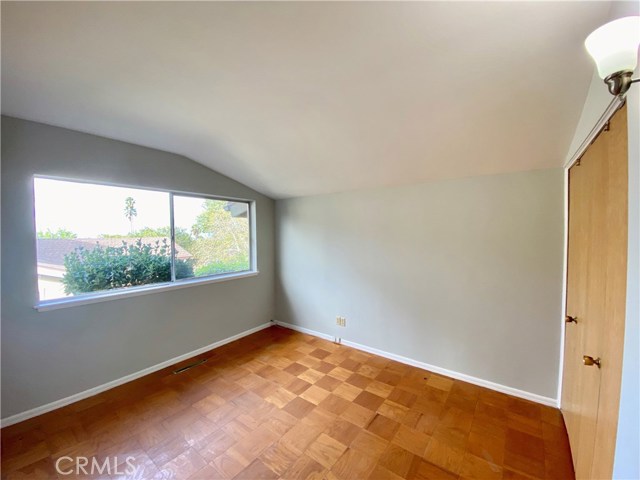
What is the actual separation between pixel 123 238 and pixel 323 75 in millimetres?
2425

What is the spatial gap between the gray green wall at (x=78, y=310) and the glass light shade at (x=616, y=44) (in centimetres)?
321

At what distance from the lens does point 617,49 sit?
0.73m

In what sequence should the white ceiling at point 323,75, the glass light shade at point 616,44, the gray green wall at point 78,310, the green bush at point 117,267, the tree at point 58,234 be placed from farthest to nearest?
the green bush at point 117,267, the tree at point 58,234, the gray green wall at point 78,310, the white ceiling at point 323,75, the glass light shade at point 616,44

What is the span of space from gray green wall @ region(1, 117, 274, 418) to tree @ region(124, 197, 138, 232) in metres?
0.20

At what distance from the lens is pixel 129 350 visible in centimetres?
248

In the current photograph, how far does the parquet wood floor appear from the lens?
5.15ft

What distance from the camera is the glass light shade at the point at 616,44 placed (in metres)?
0.72

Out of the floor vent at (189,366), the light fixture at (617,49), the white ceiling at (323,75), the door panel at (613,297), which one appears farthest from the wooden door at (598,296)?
the floor vent at (189,366)

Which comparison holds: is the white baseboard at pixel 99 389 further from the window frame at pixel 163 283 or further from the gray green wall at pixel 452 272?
the gray green wall at pixel 452 272

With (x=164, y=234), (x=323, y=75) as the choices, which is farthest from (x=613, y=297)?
(x=164, y=234)

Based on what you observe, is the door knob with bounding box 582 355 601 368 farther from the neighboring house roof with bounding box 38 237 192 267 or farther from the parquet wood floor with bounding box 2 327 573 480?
the neighboring house roof with bounding box 38 237 192 267

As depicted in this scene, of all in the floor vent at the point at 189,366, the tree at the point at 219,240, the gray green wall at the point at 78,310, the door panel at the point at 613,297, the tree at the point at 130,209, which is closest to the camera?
the door panel at the point at 613,297

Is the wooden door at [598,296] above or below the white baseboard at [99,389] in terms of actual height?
above

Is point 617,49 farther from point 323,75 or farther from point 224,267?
point 224,267
